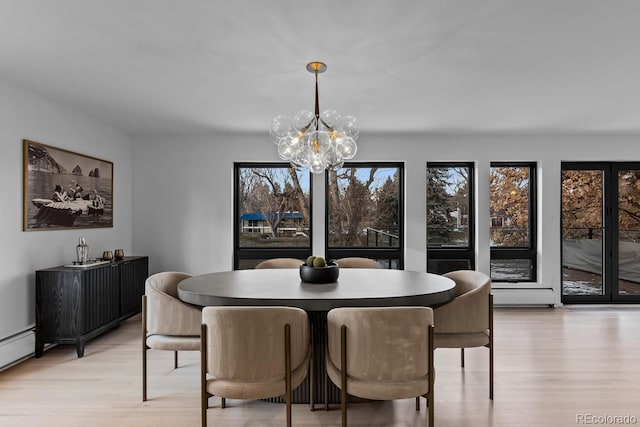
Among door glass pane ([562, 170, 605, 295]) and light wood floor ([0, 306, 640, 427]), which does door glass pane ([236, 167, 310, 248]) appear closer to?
light wood floor ([0, 306, 640, 427])

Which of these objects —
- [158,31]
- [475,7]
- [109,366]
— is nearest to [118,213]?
[109,366]

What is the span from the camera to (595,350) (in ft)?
11.8

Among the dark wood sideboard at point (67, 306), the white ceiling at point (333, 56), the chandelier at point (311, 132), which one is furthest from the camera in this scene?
the dark wood sideboard at point (67, 306)

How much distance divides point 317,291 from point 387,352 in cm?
65

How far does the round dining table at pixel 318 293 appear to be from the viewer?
2.17 metres

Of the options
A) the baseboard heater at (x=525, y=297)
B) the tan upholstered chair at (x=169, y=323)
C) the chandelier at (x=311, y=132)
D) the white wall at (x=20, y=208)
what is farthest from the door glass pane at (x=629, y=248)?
the white wall at (x=20, y=208)

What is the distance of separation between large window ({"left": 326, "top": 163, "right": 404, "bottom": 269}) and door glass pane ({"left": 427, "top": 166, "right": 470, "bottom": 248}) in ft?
1.57

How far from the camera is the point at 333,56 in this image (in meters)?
2.62

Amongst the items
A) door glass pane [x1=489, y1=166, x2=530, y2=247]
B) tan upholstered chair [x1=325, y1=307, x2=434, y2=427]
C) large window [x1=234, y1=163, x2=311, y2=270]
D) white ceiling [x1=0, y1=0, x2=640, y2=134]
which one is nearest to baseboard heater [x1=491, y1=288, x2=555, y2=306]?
door glass pane [x1=489, y1=166, x2=530, y2=247]

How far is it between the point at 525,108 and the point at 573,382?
2597mm

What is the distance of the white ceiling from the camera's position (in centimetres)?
207

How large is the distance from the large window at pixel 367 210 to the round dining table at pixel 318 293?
236 cm

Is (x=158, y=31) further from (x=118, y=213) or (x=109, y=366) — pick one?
(x=118, y=213)

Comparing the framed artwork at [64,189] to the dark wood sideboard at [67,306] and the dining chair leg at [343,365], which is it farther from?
the dining chair leg at [343,365]
